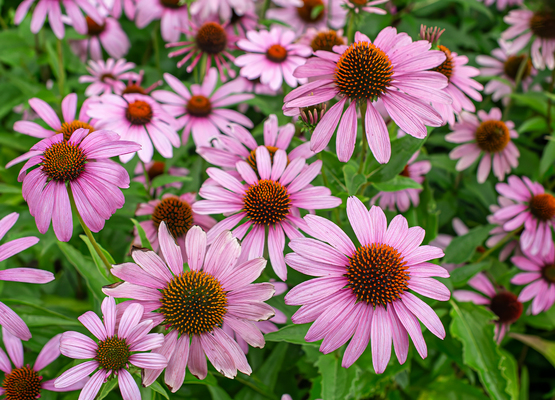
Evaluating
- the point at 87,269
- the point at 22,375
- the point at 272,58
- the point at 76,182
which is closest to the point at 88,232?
the point at 76,182

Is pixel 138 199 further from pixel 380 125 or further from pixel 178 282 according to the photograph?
pixel 380 125

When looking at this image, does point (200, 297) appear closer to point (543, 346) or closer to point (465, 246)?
point (465, 246)

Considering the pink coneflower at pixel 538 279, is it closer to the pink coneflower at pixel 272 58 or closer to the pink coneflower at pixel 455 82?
the pink coneflower at pixel 455 82

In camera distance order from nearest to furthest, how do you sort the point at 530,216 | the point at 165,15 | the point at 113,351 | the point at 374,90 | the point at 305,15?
1. the point at 113,351
2. the point at 374,90
3. the point at 530,216
4. the point at 165,15
5. the point at 305,15

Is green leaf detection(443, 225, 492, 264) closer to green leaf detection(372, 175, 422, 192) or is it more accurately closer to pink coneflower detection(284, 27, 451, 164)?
green leaf detection(372, 175, 422, 192)

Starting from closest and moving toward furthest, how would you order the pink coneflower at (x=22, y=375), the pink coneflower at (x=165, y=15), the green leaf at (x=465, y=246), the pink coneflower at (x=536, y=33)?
the pink coneflower at (x=22, y=375) → the green leaf at (x=465, y=246) → the pink coneflower at (x=536, y=33) → the pink coneflower at (x=165, y=15)

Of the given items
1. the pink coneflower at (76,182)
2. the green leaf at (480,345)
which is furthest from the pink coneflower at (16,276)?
the green leaf at (480,345)

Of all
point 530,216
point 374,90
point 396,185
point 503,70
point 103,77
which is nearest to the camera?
point 374,90
